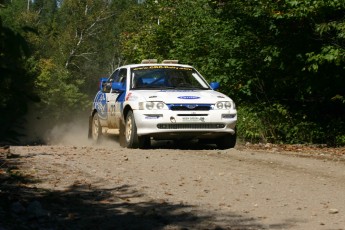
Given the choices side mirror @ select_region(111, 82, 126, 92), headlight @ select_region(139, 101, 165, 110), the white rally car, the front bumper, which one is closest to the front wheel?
the white rally car

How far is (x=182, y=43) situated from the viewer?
2275 centimetres

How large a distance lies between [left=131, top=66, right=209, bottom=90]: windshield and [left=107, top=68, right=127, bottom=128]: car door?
1.25ft

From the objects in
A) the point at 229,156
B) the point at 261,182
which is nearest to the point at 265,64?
the point at 229,156

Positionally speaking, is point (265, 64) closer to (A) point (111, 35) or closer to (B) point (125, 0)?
(A) point (111, 35)

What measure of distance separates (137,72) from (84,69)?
74813 mm

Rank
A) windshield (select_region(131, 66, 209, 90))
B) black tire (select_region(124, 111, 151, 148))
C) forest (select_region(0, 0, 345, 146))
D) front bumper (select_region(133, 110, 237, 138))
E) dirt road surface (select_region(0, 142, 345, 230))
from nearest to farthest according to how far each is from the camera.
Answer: dirt road surface (select_region(0, 142, 345, 230)) < front bumper (select_region(133, 110, 237, 138)) < black tire (select_region(124, 111, 151, 148)) < windshield (select_region(131, 66, 209, 90)) < forest (select_region(0, 0, 345, 146))

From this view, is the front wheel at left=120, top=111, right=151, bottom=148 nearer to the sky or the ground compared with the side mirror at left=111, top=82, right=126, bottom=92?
nearer to the ground

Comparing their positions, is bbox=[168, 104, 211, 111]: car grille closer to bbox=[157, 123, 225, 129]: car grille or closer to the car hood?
the car hood

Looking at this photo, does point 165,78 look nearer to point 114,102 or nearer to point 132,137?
point 114,102

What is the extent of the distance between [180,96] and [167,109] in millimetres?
391

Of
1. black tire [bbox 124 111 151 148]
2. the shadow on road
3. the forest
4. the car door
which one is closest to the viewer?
the shadow on road

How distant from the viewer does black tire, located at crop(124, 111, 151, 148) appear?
43.9 feet

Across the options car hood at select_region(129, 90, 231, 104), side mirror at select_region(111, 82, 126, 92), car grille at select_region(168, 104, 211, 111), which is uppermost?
side mirror at select_region(111, 82, 126, 92)

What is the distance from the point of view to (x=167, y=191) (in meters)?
8.29
